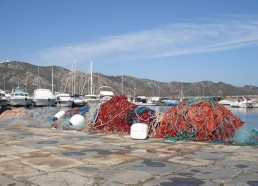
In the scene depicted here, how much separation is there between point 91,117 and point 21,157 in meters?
7.09

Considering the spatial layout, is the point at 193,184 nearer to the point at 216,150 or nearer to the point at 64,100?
the point at 216,150

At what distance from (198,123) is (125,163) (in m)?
4.87

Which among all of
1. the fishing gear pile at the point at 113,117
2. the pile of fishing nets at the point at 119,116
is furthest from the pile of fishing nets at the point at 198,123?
the fishing gear pile at the point at 113,117

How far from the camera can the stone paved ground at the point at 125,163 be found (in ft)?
18.9

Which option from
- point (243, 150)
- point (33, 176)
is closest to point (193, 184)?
point (33, 176)

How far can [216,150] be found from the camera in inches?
362

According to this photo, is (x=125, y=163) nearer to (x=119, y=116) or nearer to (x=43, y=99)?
(x=119, y=116)

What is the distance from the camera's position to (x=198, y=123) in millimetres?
11359

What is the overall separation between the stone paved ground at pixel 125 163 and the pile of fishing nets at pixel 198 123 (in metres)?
0.80

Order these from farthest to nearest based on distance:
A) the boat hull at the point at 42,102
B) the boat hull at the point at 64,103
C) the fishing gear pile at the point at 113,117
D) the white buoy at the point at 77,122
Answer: the boat hull at the point at 64,103 → the boat hull at the point at 42,102 → the white buoy at the point at 77,122 → the fishing gear pile at the point at 113,117

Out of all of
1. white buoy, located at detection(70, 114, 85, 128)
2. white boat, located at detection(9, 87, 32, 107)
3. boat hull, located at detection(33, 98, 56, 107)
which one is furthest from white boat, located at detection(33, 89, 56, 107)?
white buoy, located at detection(70, 114, 85, 128)

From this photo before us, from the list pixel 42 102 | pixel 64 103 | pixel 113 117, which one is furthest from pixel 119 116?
pixel 64 103

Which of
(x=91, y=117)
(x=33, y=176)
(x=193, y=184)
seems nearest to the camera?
(x=193, y=184)

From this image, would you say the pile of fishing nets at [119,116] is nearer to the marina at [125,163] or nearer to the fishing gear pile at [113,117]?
the fishing gear pile at [113,117]
